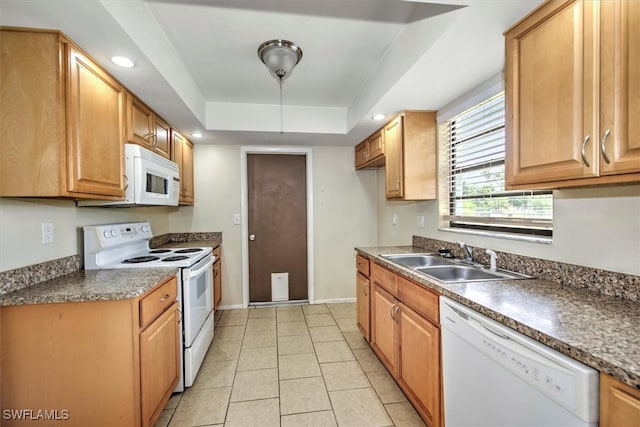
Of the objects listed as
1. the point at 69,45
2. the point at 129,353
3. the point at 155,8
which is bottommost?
the point at 129,353

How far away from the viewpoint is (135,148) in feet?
6.59

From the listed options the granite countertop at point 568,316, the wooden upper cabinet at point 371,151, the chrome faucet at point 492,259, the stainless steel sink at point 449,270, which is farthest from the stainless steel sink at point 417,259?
the wooden upper cabinet at point 371,151

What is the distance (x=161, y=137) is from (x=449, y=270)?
2.66 meters

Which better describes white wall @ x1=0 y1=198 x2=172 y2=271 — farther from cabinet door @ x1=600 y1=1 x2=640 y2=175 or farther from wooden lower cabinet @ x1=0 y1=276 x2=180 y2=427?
cabinet door @ x1=600 y1=1 x2=640 y2=175

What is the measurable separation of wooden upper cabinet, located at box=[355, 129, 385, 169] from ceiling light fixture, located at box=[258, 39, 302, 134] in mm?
1265

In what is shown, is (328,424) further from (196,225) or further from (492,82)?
(196,225)

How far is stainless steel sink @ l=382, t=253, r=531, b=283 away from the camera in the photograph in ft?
5.65

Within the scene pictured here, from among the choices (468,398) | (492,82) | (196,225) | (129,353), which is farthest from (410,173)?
(196,225)

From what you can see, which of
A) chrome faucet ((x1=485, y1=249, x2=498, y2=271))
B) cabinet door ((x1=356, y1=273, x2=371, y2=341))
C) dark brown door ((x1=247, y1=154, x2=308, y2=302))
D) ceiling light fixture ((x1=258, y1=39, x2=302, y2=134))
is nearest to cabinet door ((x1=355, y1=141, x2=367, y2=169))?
dark brown door ((x1=247, y1=154, x2=308, y2=302))

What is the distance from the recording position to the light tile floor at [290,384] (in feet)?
5.88

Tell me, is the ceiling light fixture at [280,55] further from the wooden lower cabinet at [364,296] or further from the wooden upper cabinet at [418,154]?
the wooden lower cabinet at [364,296]

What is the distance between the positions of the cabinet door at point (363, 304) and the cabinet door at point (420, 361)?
621 mm

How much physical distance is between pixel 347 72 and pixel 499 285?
1923 millimetres

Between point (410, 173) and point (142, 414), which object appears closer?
point (142, 414)
